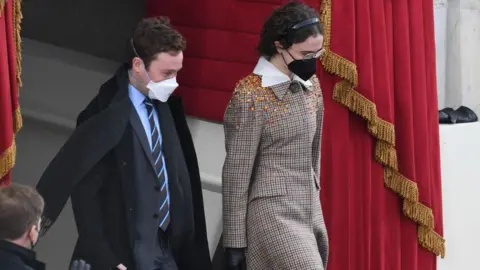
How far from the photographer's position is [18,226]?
6.97 ft

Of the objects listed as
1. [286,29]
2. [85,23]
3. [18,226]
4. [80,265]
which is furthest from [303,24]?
[85,23]

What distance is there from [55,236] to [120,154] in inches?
50.4

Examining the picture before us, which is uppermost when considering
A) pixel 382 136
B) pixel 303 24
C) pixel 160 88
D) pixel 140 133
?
pixel 303 24

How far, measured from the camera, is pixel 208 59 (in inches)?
144

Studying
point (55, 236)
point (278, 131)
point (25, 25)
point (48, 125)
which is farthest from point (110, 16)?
point (278, 131)

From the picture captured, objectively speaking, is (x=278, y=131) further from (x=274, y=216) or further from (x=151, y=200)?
(x=151, y=200)

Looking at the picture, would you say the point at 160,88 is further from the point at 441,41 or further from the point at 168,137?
the point at 441,41

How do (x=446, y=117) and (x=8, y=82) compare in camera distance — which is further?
(x=446, y=117)

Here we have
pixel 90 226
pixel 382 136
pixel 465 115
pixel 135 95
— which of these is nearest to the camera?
pixel 90 226

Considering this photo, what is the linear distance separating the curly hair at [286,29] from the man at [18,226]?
2.87ft

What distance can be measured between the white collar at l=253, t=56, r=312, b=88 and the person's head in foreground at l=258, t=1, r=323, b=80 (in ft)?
0.04

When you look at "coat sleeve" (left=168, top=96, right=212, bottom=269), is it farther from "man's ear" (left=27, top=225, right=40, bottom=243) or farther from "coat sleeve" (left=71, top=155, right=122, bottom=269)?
"man's ear" (left=27, top=225, right=40, bottom=243)

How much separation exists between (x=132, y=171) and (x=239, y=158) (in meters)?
0.33

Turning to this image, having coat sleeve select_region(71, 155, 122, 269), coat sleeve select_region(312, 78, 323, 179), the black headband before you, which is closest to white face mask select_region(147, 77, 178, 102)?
coat sleeve select_region(71, 155, 122, 269)
